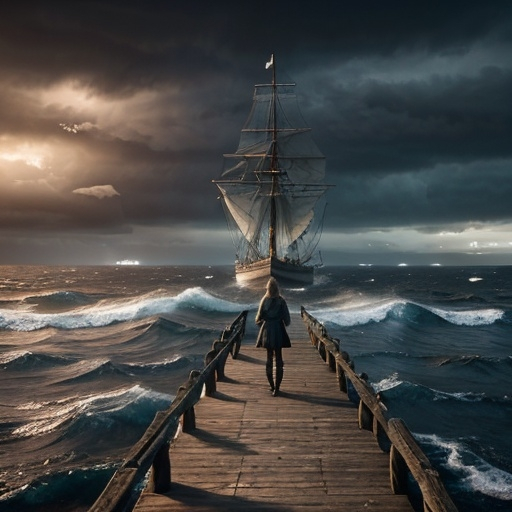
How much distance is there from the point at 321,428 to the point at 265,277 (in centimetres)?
6545

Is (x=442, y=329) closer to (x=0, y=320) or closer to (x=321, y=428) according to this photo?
(x=321, y=428)

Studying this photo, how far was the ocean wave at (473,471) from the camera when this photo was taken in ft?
29.9

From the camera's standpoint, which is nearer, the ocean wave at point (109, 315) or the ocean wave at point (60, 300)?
the ocean wave at point (109, 315)

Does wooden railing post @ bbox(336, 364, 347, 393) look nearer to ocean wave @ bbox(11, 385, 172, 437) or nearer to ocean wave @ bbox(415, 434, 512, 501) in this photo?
ocean wave @ bbox(415, 434, 512, 501)

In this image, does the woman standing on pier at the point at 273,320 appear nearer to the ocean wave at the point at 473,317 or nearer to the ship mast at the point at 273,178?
the ocean wave at the point at 473,317

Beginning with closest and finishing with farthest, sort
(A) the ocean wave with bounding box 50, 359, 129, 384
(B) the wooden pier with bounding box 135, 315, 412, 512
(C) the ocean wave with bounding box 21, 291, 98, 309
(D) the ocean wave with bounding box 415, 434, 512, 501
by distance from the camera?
(B) the wooden pier with bounding box 135, 315, 412, 512 → (D) the ocean wave with bounding box 415, 434, 512, 501 → (A) the ocean wave with bounding box 50, 359, 129, 384 → (C) the ocean wave with bounding box 21, 291, 98, 309

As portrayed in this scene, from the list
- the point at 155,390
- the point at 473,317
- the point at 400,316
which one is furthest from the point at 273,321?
the point at 473,317

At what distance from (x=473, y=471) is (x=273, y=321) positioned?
6.13 metres

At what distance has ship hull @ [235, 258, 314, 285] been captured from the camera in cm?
7238

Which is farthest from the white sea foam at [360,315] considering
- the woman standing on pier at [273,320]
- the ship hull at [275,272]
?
the ship hull at [275,272]

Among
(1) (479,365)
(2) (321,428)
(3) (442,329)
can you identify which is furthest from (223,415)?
(3) (442,329)

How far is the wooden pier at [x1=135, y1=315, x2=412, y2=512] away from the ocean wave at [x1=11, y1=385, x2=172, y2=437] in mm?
5416

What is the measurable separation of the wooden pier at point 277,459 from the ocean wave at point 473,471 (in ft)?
11.4

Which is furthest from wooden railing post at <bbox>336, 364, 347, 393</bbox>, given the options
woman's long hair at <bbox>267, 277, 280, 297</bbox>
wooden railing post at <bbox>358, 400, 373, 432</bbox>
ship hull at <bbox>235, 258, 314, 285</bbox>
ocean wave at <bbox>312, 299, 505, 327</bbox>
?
ship hull at <bbox>235, 258, 314, 285</bbox>
